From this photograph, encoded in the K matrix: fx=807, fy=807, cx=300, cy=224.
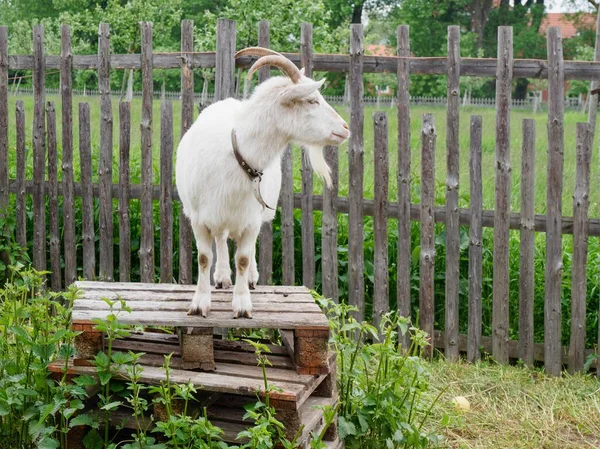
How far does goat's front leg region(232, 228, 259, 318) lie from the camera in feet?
12.3

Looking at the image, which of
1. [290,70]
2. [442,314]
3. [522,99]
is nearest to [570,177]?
[442,314]

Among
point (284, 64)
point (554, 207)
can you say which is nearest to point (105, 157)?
point (284, 64)

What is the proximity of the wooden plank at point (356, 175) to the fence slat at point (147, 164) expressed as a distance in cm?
152

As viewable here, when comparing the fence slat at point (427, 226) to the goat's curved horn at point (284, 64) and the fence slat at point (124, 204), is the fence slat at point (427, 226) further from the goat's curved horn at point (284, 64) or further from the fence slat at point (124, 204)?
the fence slat at point (124, 204)

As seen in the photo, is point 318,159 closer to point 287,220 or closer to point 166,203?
point 287,220

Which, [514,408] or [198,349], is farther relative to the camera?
[514,408]

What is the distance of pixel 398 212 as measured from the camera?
5770mm

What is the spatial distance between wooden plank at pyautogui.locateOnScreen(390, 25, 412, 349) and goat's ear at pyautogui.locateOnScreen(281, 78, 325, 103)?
2.10 meters

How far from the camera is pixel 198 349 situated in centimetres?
366

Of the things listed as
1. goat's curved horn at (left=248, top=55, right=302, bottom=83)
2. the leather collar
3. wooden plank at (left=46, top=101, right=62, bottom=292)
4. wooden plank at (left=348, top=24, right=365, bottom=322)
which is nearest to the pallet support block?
the leather collar

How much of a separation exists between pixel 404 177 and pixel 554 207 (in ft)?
3.45

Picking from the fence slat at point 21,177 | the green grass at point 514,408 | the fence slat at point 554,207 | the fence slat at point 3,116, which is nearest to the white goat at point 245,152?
the green grass at point 514,408

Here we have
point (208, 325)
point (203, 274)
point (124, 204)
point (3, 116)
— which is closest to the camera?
point (208, 325)

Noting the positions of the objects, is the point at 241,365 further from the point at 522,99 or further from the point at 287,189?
the point at 522,99
